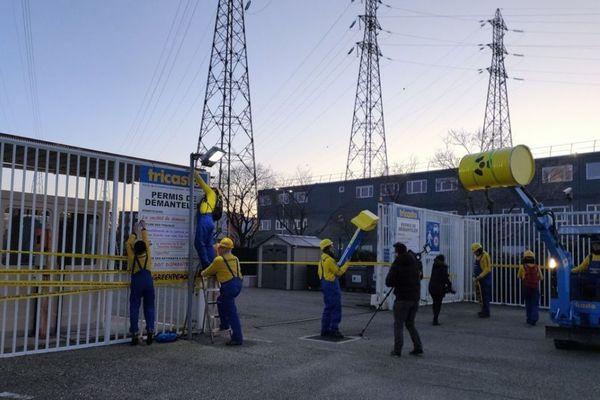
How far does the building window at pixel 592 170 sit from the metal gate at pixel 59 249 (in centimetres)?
3702

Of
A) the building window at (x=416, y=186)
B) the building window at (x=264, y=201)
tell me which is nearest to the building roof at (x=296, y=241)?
the building window at (x=416, y=186)

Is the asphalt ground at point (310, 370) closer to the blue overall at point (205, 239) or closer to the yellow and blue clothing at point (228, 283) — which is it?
the yellow and blue clothing at point (228, 283)

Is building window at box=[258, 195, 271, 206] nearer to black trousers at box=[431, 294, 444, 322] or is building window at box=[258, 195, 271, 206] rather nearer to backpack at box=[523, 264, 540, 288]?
backpack at box=[523, 264, 540, 288]

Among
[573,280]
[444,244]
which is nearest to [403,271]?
[573,280]

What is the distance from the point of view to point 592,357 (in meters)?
9.01

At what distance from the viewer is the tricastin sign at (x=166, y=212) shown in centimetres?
947

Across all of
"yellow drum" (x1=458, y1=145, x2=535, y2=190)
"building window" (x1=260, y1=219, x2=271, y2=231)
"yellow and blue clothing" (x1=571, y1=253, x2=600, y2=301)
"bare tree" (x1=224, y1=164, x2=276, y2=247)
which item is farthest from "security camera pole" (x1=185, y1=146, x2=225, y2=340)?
"building window" (x1=260, y1=219, x2=271, y2=231)

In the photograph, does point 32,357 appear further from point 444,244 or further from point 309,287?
point 309,287

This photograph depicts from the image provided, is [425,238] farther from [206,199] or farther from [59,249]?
[59,249]

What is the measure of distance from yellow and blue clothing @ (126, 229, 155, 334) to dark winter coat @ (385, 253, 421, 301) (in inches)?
156

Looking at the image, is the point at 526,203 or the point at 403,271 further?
the point at 526,203

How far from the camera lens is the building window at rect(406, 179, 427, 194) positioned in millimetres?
48856

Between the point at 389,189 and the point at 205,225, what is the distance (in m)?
37.7

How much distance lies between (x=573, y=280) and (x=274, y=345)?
5429 mm
